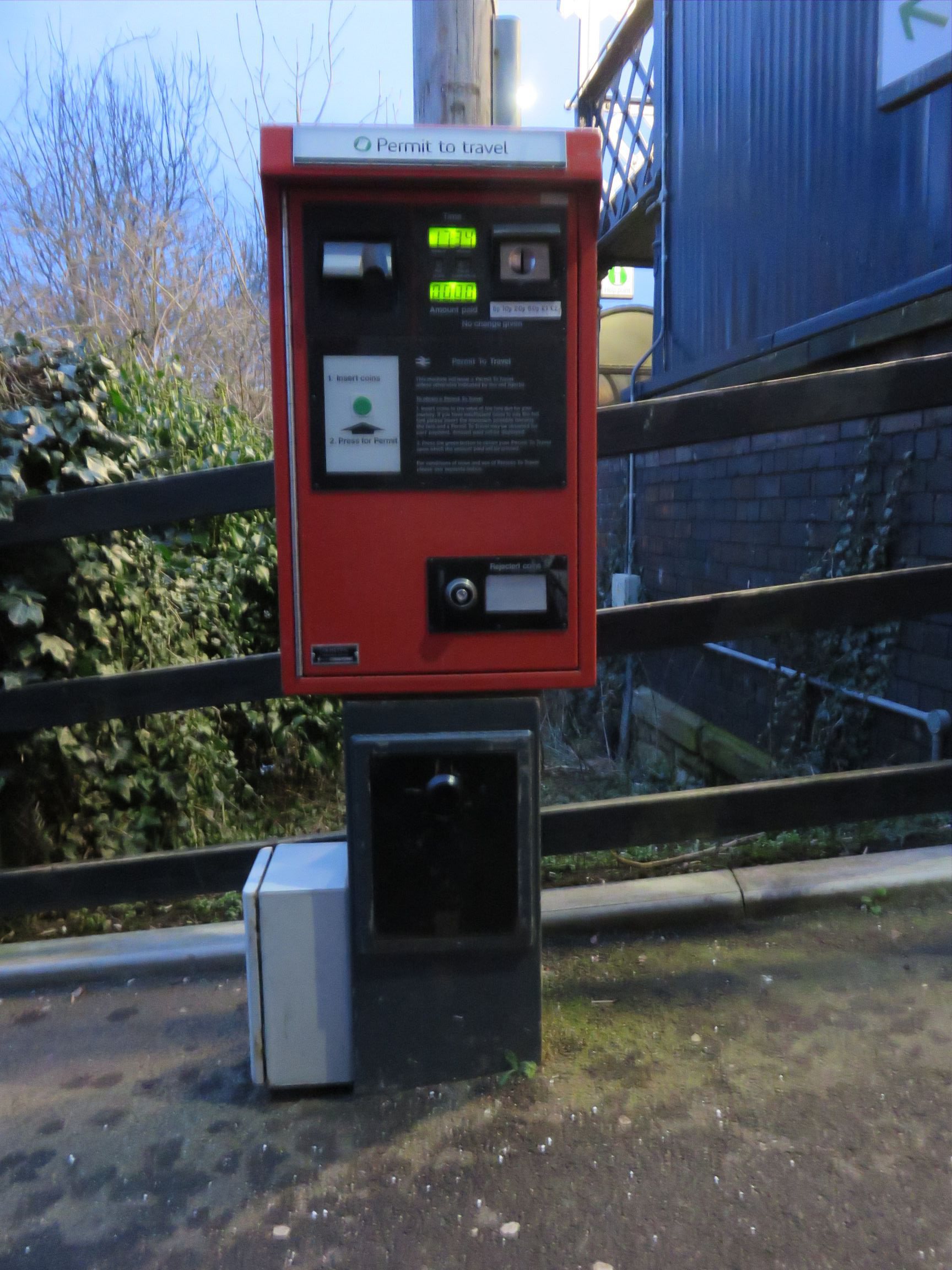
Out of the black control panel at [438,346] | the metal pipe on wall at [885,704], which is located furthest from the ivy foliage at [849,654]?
the black control panel at [438,346]

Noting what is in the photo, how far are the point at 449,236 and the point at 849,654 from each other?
145 inches

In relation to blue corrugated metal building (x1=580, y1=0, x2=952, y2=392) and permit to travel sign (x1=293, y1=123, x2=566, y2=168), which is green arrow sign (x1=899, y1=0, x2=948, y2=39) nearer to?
blue corrugated metal building (x1=580, y1=0, x2=952, y2=392)

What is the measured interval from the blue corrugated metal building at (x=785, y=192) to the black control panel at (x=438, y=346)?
325 cm

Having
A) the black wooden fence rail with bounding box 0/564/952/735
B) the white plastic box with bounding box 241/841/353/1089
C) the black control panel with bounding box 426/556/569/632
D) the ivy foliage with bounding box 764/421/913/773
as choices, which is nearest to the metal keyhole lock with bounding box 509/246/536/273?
the black control panel with bounding box 426/556/569/632

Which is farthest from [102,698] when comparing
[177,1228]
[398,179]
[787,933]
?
[787,933]

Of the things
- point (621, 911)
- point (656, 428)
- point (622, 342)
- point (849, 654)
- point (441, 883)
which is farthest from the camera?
point (622, 342)

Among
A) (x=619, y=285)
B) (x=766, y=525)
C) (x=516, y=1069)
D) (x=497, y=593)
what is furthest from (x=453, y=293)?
(x=619, y=285)

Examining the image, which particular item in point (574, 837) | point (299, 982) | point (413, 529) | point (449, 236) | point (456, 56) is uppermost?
point (456, 56)

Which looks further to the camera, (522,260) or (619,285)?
(619,285)

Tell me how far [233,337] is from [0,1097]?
282 inches

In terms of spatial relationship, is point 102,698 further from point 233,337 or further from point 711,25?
point 711,25

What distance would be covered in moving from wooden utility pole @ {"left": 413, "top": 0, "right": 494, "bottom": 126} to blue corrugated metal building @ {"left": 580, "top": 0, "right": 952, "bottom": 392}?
2493 millimetres

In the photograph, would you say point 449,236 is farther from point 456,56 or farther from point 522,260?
point 456,56

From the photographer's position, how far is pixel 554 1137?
187cm
